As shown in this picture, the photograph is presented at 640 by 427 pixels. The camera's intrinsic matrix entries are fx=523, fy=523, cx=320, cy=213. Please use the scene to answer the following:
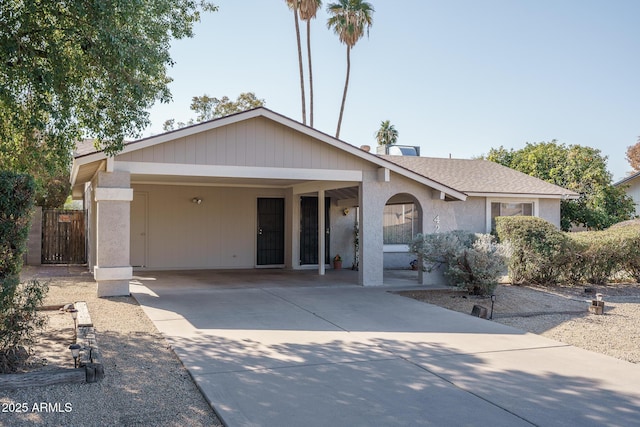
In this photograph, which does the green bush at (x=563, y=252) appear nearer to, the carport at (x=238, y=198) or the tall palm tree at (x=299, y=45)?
the carport at (x=238, y=198)

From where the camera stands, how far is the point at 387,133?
128ft

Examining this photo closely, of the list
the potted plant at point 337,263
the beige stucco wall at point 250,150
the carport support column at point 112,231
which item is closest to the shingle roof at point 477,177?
the potted plant at point 337,263

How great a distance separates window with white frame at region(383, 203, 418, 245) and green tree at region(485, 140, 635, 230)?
613 cm

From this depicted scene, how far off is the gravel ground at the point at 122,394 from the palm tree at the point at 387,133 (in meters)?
33.1

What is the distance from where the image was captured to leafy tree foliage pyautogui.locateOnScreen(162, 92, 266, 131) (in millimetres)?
33625

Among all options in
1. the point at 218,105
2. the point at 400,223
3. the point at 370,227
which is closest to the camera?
the point at 370,227

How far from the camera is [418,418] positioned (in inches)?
180

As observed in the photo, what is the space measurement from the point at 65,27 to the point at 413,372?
6.66m

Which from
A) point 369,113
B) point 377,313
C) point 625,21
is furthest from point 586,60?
point 369,113

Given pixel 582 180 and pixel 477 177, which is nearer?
pixel 477 177

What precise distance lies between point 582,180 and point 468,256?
40.4 feet

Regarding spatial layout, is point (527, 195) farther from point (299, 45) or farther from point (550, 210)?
point (299, 45)

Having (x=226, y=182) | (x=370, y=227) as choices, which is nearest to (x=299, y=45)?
(x=226, y=182)

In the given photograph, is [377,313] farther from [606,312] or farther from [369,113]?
[369,113]
